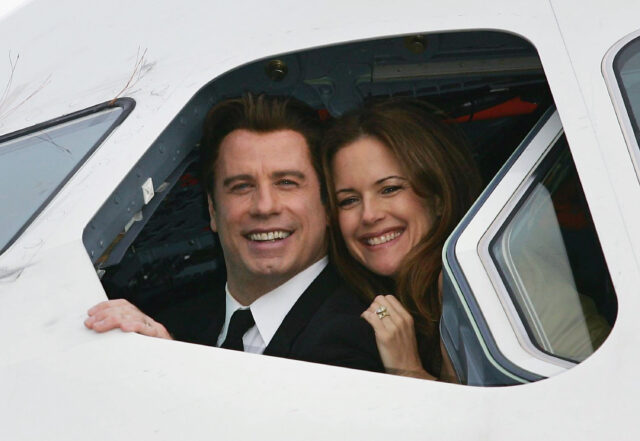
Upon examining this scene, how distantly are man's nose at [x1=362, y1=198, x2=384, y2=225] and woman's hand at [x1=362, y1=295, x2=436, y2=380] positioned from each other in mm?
448

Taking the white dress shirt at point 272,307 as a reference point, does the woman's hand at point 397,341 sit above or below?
below

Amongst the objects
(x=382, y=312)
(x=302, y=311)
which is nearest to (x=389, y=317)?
(x=382, y=312)

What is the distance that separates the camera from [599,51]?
269 centimetres

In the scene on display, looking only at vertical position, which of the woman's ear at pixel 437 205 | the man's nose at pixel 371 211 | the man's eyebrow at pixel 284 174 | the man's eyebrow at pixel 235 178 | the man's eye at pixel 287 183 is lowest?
the woman's ear at pixel 437 205

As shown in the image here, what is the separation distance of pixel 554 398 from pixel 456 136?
6.43ft

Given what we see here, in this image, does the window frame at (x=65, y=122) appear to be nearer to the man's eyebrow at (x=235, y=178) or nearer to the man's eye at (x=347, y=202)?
the man's eyebrow at (x=235, y=178)

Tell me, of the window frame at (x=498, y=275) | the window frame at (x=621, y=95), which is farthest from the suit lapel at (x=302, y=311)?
the window frame at (x=621, y=95)

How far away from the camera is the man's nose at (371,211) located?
3.70 meters

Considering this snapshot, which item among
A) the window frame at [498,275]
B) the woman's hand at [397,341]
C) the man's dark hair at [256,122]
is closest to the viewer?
the window frame at [498,275]

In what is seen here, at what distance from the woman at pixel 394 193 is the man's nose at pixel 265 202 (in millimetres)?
213

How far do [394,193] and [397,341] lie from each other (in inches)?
27.9

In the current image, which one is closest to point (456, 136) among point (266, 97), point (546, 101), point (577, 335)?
point (546, 101)

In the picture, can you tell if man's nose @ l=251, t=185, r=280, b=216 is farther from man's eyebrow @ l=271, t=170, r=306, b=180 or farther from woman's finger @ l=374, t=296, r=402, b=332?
woman's finger @ l=374, t=296, r=402, b=332

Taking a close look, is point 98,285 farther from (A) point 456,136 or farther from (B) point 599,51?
(A) point 456,136
